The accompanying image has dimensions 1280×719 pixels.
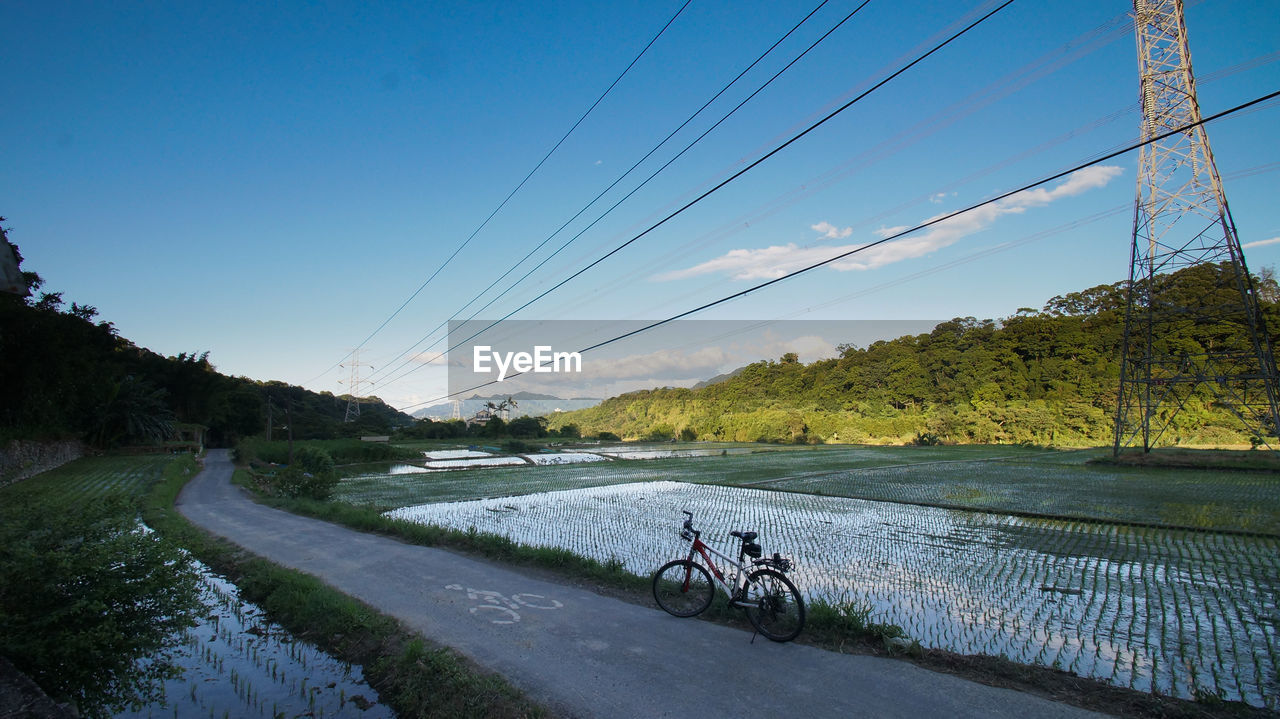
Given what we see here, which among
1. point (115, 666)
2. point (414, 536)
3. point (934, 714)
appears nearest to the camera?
point (934, 714)

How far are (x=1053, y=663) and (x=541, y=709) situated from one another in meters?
4.43

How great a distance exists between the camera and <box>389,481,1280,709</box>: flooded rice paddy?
538 centimetres

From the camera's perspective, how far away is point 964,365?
62.6 metres

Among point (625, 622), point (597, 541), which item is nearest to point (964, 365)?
point (597, 541)

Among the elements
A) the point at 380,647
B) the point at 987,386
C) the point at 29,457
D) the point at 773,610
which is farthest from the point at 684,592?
the point at 987,386

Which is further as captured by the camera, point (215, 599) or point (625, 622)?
point (215, 599)

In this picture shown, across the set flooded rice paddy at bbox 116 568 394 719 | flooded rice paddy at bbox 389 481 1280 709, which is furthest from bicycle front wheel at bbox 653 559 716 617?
flooded rice paddy at bbox 116 568 394 719

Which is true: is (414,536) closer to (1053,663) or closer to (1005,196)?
(1053,663)

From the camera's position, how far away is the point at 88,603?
15.6ft

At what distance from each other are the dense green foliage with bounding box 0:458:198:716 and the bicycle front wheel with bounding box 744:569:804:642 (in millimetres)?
5333

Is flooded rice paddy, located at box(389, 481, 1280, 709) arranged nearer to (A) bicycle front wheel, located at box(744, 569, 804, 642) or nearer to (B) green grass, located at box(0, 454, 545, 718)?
(A) bicycle front wheel, located at box(744, 569, 804, 642)

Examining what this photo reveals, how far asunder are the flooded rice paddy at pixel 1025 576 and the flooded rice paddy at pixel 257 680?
15.7 ft

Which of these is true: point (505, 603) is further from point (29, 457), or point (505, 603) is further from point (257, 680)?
point (29, 457)

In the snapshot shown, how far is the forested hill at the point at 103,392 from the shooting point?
2409cm
